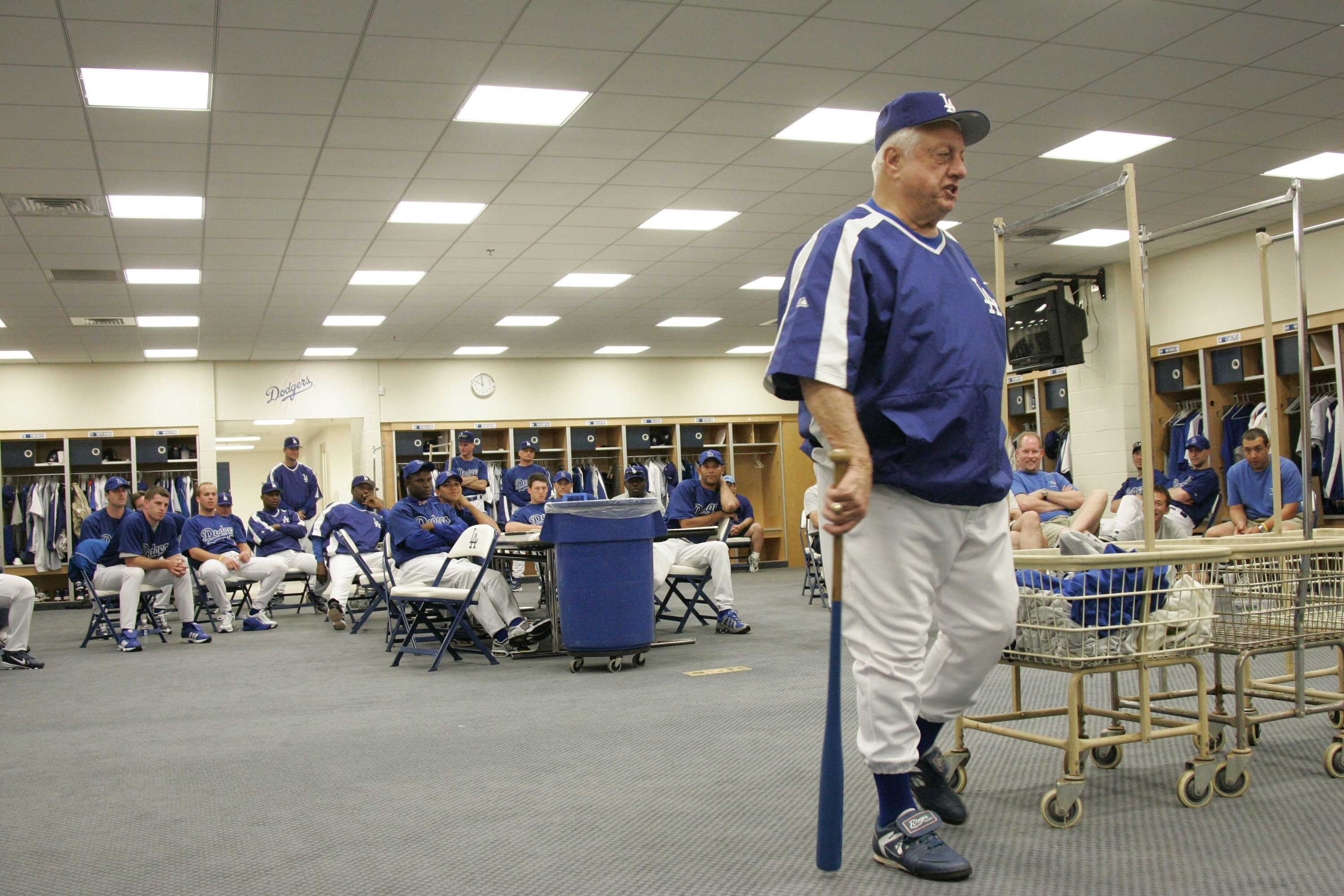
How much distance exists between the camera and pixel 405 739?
4004mm

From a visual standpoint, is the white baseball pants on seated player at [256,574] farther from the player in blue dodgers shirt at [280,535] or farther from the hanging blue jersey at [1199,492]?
the hanging blue jersey at [1199,492]

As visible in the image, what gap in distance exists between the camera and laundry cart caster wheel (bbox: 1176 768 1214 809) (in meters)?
2.60

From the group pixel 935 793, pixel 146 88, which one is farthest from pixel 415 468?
pixel 935 793

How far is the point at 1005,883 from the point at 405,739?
8.38ft

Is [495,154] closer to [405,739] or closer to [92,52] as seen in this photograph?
[92,52]

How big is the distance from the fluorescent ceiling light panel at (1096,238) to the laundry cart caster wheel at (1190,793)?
8.16m

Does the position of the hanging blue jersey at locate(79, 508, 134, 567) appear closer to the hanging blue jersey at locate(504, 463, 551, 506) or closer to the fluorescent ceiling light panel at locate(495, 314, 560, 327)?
the hanging blue jersey at locate(504, 463, 551, 506)

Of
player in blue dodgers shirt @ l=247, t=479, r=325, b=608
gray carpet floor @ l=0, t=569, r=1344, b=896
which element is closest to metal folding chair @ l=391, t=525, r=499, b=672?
gray carpet floor @ l=0, t=569, r=1344, b=896

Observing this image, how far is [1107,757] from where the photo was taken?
3033mm

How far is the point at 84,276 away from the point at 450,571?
543cm

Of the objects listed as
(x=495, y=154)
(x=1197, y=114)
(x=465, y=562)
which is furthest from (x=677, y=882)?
(x=1197, y=114)

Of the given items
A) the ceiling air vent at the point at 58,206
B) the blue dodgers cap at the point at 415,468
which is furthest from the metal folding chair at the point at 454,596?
the ceiling air vent at the point at 58,206

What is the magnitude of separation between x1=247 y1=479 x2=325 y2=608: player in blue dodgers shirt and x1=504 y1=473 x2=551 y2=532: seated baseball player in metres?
2.35

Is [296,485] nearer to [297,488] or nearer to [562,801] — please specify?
[297,488]
